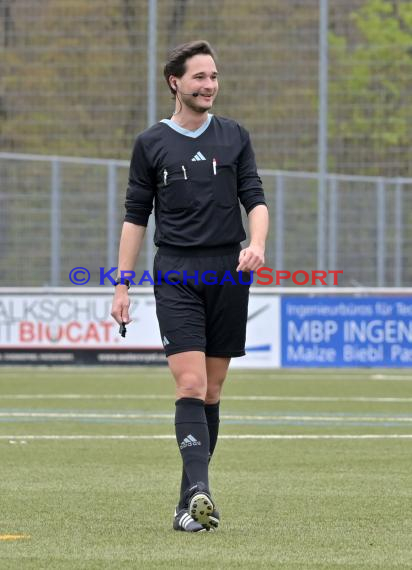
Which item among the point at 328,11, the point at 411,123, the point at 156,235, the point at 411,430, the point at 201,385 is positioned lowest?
the point at 411,430

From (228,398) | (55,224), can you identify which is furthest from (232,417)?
(55,224)

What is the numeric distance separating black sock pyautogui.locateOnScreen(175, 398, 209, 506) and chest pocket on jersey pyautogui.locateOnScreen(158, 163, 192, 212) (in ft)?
2.60

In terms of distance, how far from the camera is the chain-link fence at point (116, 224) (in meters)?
21.6

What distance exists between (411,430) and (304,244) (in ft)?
34.3

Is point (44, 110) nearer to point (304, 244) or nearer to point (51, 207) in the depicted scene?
point (51, 207)

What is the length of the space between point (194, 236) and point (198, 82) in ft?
2.03

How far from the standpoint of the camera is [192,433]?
21.1ft

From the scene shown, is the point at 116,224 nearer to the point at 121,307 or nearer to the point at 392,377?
the point at 392,377

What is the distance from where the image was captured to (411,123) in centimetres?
2223

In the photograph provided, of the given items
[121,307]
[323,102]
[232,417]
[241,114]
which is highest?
[323,102]

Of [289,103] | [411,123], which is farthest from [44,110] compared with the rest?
[411,123]

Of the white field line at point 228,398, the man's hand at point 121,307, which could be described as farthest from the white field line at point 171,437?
the man's hand at point 121,307

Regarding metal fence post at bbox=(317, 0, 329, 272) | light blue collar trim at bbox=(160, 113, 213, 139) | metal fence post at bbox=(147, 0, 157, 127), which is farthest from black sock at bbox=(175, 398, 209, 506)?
metal fence post at bbox=(147, 0, 157, 127)

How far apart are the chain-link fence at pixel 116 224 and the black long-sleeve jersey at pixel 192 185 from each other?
48.7ft
